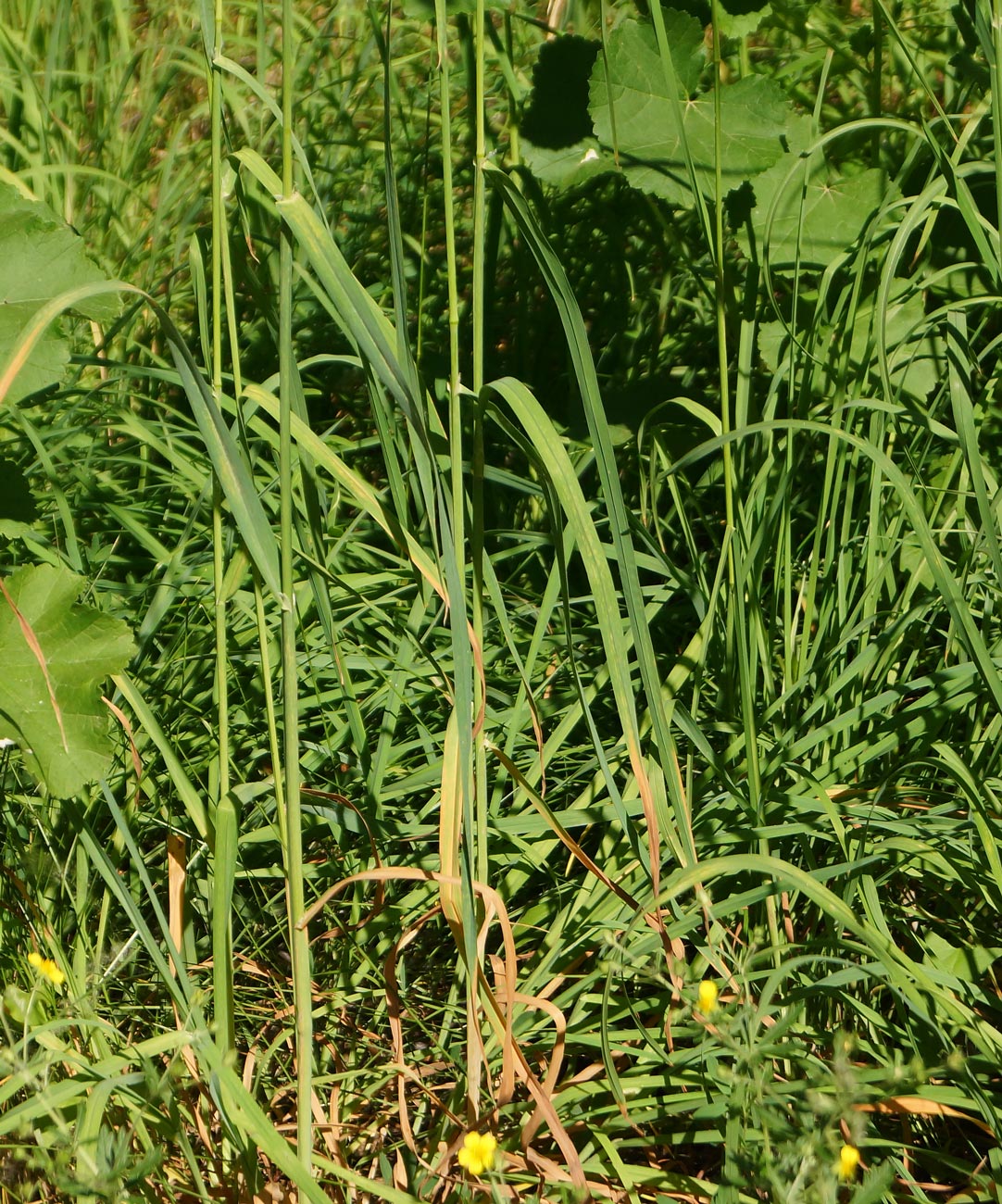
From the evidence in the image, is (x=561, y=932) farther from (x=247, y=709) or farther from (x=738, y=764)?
(x=247, y=709)

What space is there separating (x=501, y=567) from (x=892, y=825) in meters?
0.81

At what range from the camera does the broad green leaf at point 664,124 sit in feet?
4.98

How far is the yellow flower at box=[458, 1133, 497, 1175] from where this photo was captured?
Result: 104cm

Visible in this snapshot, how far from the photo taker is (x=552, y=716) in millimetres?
1548

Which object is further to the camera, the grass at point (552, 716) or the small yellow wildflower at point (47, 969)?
the small yellow wildflower at point (47, 969)

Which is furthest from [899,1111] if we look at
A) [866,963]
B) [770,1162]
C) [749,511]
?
[749,511]

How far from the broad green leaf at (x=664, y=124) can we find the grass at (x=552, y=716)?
0.02m

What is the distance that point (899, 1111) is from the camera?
3.71 feet

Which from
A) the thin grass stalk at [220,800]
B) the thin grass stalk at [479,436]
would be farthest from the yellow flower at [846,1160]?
the thin grass stalk at [220,800]

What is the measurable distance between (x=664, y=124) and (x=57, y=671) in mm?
1016

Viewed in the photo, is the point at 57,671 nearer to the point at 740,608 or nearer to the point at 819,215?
the point at 740,608

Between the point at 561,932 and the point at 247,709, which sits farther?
the point at 247,709

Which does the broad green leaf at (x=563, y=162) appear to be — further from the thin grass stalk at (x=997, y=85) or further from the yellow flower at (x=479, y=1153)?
the yellow flower at (x=479, y=1153)

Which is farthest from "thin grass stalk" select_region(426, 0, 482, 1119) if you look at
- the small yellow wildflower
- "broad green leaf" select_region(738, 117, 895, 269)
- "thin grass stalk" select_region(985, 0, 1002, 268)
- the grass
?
"broad green leaf" select_region(738, 117, 895, 269)
